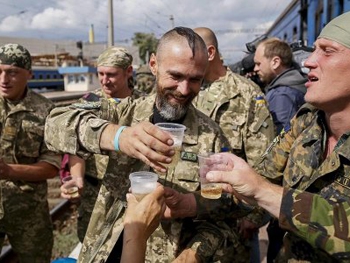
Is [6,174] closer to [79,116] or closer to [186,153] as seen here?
[79,116]

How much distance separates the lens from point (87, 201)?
360 centimetres

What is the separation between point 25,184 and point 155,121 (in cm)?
198

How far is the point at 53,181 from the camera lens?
25.7ft

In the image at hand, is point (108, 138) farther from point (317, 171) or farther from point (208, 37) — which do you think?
point (208, 37)

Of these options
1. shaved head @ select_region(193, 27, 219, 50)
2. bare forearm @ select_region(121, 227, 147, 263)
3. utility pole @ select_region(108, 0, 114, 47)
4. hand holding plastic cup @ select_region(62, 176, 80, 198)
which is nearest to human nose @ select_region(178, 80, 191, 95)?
bare forearm @ select_region(121, 227, 147, 263)

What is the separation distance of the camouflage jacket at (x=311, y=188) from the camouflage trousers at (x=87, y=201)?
6.46ft

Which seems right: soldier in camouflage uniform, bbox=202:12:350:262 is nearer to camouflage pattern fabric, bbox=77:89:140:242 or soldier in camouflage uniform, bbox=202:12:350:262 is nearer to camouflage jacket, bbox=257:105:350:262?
camouflage jacket, bbox=257:105:350:262

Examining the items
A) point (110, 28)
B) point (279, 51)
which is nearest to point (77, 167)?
point (279, 51)

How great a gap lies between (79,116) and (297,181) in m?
1.19

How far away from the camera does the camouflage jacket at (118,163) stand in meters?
1.87

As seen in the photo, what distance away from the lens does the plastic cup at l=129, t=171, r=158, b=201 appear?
1.66 m

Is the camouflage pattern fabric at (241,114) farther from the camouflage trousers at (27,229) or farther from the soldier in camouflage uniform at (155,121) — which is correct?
the camouflage trousers at (27,229)

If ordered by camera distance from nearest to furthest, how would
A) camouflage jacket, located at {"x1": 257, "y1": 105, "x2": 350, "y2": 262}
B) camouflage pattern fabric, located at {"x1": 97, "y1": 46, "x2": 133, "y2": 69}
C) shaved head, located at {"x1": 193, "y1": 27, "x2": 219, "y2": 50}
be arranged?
1. camouflage jacket, located at {"x1": 257, "y1": 105, "x2": 350, "y2": 262}
2. shaved head, located at {"x1": 193, "y1": 27, "x2": 219, "y2": 50}
3. camouflage pattern fabric, located at {"x1": 97, "y1": 46, "x2": 133, "y2": 69}

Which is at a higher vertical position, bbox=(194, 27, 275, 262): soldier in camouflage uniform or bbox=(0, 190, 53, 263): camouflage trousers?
bbox=(194, 27, 275, 262): soldier in camouflage uniform
